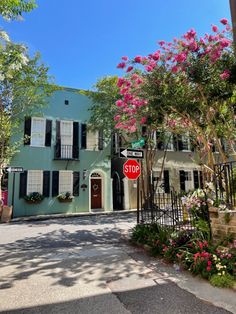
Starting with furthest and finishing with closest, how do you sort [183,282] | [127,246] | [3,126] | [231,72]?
[3,126], [127,246], [231,72], [183,282]

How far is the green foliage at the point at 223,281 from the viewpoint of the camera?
349 cm

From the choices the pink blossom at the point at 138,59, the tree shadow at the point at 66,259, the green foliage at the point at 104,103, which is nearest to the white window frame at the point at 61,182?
the green foliage at the point at 104,103

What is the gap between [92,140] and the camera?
15906 mm

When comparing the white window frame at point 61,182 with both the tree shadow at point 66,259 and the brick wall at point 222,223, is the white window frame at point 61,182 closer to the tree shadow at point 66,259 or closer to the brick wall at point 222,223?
the tree shadow at point 66,259

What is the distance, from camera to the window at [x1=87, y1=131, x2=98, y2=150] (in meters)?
15.7

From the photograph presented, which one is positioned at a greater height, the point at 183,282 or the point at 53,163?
the point at 53,163

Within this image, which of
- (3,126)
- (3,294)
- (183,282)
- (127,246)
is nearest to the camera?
(3,294)

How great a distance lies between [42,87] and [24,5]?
10409 mm

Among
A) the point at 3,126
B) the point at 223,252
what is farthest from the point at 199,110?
the point at 3,126

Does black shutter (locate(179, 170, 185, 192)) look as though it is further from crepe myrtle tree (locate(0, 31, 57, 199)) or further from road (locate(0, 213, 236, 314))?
road (locate(0, 213, 236, 314))

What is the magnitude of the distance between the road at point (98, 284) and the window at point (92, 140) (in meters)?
9.80

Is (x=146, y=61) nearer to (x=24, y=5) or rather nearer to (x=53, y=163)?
(x=24, y=5)

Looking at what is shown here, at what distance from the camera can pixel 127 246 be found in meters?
6.33

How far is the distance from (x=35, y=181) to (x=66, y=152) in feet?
8.41
